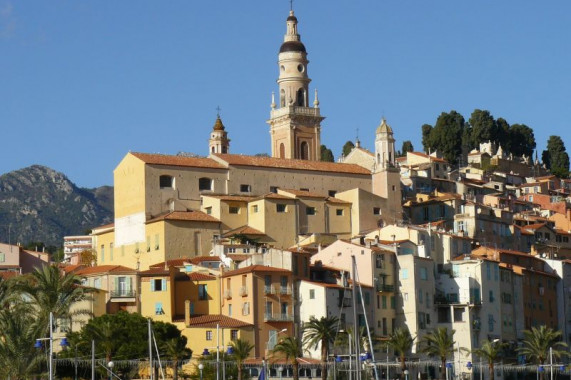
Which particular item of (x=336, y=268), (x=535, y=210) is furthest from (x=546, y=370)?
(x=535, y=210)

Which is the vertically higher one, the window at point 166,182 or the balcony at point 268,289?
the window at point 166,182

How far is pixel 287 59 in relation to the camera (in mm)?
122438

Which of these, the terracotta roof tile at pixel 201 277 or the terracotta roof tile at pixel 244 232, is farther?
the terracotta roof tile at pixel 244 232

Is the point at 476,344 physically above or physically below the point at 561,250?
below

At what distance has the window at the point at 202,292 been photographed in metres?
84.6

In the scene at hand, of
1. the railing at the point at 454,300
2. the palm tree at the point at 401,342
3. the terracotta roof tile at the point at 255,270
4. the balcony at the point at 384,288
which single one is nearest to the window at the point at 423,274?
the railing at the point at 454,300

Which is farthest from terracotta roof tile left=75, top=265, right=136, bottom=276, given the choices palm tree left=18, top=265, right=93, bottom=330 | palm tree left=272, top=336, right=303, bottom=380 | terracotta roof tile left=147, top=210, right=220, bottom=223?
palm tree left=18, top=265, right=93, bottom=330

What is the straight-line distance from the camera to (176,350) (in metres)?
74.3

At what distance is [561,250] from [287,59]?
28987 millimetres

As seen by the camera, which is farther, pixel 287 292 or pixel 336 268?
pixel 336 268

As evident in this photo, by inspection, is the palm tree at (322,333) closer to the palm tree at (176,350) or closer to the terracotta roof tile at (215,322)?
the terracotta roof tile at (215,322)

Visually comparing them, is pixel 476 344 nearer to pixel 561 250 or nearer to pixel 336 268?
pixel 336 268

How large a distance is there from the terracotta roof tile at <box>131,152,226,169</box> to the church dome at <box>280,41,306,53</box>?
68.5 feet

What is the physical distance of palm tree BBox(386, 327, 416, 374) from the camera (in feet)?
259
